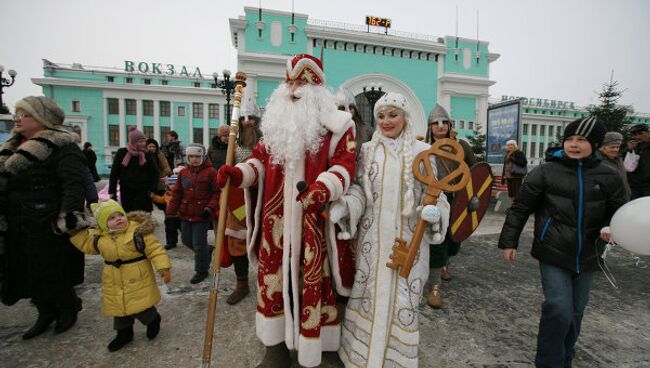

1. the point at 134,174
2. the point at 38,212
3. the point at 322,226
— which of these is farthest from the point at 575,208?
the point at 134,174

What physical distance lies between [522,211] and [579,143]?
0.58 meters

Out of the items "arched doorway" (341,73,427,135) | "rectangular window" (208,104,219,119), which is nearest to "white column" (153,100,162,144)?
"rectangular window" (208,104,219,119)

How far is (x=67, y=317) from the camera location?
2861mm

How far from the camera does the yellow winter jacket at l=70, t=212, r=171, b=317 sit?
8.25 feet

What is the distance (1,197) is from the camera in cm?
262

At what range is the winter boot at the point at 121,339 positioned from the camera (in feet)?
8.30

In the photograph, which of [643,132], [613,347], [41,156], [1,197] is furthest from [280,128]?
[643,132]

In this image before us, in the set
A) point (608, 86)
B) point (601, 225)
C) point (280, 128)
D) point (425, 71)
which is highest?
point (425, 71)

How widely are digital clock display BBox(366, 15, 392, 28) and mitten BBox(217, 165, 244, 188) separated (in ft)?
106

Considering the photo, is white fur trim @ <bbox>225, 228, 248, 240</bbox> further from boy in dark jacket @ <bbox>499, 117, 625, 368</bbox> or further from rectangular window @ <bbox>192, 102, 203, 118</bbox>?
rectangular window @ <bbox>192, 102, 203, 118</bbox>

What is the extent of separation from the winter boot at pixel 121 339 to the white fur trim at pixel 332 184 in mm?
2115

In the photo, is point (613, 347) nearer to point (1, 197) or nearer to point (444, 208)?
point (444, 208)

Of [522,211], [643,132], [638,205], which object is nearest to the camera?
[638,205]

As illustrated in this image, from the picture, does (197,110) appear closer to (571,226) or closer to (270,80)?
(270,80)
